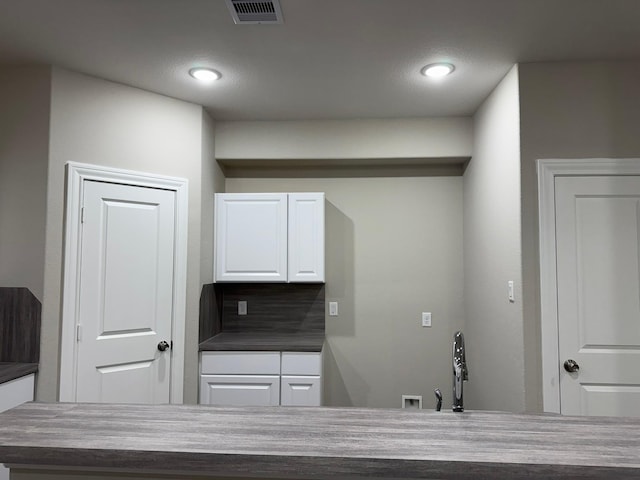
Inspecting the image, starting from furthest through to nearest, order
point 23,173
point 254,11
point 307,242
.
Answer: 1. point 307,242
2. point 23,173
3. point 254,11

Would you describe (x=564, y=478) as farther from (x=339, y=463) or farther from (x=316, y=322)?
(x=316, y=322)

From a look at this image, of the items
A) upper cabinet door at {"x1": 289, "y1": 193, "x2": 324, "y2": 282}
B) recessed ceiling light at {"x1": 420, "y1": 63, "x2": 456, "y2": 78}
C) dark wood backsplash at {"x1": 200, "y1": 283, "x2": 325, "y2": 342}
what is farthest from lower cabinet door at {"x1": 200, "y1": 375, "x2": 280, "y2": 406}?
recessed ceiling light at {"x1": 420, "y1": 63, "x2": 456, "y2": 78}

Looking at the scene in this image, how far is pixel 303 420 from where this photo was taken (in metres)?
1.15

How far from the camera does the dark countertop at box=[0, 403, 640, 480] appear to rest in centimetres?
91

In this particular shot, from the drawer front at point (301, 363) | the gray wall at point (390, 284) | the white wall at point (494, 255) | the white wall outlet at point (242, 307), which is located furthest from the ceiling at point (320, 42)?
the drawer front at point (301, 363)

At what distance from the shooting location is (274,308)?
374cm

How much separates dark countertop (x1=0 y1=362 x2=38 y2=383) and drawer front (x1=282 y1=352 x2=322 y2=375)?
1.51 m

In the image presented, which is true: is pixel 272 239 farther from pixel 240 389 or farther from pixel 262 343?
pixel 240 389

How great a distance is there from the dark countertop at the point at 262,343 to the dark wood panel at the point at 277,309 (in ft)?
0.69

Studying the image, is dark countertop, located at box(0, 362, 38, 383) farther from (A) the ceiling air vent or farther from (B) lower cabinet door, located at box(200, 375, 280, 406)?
(A) the ceiling air vent

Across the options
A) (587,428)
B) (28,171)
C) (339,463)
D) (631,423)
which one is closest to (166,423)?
(339,463)

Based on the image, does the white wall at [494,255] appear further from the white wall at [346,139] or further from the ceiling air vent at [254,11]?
the ceiling air vent at [254,11]

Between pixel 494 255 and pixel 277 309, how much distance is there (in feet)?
5.88

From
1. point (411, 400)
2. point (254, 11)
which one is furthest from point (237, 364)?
point (254, 11)
